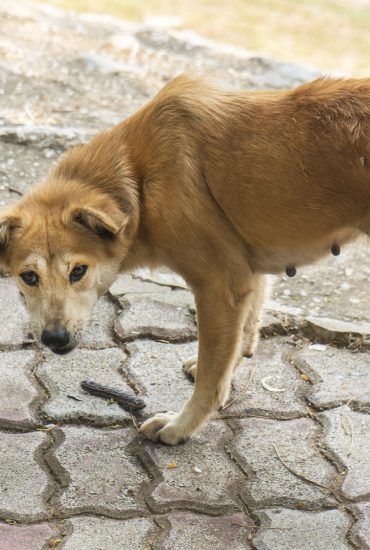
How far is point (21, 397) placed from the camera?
4.16 meters

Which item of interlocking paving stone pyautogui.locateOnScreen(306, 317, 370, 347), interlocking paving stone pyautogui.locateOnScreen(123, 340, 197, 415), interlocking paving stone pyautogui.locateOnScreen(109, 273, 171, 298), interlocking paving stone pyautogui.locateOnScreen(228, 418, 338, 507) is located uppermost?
interlocking paving stone pyautogui.locateOnScreen(306, 317, 370, 347)

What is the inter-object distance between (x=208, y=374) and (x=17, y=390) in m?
0.92

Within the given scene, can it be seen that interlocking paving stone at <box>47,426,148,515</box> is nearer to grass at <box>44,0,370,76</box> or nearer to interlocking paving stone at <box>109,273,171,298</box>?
interlocking paving stone at <box>109,273,171,298</box>

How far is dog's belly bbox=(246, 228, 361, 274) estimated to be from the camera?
3.96m

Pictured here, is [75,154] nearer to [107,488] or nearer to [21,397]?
[21,397]

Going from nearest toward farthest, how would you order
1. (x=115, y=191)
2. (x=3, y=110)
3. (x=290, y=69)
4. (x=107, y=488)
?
(x=107, y=488)
(x=115, y=191)
(x=3, y=110)
(x=290, y=69)

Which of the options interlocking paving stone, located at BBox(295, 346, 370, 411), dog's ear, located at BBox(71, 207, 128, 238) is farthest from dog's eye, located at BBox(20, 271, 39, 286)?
interlocking paving stone, located at BBox(295, 346, 370, 411)

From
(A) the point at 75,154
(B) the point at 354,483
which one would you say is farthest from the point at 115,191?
(B) the point at 354,483

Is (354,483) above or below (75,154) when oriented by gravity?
below

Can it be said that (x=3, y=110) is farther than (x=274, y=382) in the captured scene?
Yes

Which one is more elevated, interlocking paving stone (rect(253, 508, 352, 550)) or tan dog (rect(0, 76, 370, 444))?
tan dog (rect(0, 76, 370, 444))

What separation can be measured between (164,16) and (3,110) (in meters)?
3.78

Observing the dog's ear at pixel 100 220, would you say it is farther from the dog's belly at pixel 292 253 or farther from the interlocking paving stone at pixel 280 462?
the interlocking paving stone at pixel 280 462

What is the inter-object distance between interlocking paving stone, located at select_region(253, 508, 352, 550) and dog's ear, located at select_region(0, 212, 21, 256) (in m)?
1.52
